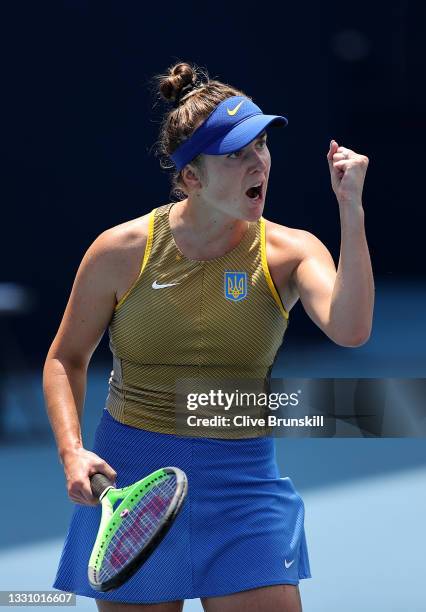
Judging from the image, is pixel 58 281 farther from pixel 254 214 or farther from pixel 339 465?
pixel 254 214

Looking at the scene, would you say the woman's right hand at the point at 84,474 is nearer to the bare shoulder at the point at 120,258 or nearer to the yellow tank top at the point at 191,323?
the yellow tank top at the point at 191,323

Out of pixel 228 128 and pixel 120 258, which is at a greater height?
pixel 228 128

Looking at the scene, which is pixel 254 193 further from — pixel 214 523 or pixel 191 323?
pixel 214 523

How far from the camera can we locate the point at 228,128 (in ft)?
9.93

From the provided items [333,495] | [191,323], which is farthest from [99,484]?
[333,495]

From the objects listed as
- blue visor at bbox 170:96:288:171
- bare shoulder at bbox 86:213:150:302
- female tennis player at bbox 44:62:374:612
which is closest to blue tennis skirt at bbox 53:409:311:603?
female tennis player at bbox 44:62:374:612

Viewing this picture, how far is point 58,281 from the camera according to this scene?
7.58m

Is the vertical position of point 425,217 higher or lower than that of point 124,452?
higher

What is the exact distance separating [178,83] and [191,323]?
0.56 m

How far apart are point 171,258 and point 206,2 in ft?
14.1

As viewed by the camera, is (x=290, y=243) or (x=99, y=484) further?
(x=290, y=243)

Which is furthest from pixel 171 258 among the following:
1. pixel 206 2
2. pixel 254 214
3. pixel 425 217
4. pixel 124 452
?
pixel 425 217

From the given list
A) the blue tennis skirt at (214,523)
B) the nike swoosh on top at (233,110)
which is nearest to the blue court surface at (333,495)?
the blue tennis skirt at (214,523)

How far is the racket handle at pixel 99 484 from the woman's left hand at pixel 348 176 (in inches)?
28.7
